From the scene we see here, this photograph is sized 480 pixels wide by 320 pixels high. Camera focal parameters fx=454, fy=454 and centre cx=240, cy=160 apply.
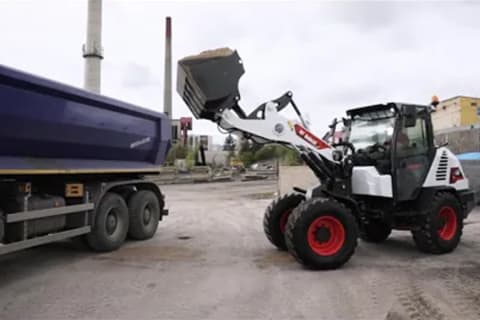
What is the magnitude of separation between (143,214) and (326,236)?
3886mm

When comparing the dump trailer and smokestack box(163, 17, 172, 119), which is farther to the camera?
smokestack box(163, 17, 172, 119)

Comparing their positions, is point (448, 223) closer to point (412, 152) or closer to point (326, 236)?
point (412, 152)

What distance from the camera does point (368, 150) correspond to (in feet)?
24.2

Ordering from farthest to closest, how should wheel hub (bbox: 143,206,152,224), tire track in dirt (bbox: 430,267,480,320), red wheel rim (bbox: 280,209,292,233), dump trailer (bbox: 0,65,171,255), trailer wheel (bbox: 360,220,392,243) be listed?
1. wheel hub (bbox: 143,206,152,224)
2. trailer wheel (bbox: 360,220,392,243)
3. red wheel rim (bbox: 280,209,292,233)
4. dump trailer (bbox: 0,65,171,255)
5. tire track in dirt (bbox: 430,267,480,320)

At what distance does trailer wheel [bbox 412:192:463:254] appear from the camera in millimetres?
6949

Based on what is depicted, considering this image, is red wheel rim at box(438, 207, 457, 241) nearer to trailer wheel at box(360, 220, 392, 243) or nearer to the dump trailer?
trailer wheel at box(360, 220, 392, 243)

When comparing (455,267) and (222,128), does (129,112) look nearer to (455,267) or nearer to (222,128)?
(222,128)

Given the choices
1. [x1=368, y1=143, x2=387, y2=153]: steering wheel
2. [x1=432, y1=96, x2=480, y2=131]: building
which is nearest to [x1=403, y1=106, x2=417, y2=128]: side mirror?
[x1=368, y1=143, x2=387, y2=153]: steering wheel

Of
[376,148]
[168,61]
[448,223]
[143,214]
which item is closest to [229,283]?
[376,148]

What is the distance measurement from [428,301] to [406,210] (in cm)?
267

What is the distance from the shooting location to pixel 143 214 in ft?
28.2

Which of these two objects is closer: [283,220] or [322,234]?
[322,234]

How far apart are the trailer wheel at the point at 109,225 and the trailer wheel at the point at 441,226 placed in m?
4.82

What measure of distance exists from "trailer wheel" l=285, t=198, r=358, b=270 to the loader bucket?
1802 mm
